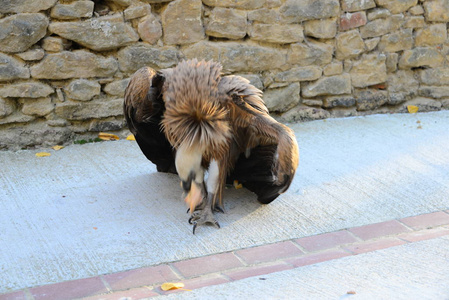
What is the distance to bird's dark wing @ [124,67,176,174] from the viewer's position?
3.39m

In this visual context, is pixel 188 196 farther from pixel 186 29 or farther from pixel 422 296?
pixel 186 29

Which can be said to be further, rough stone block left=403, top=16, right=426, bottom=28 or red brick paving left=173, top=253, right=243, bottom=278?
rough stone block left=403, top=16, right=426, bottom=28

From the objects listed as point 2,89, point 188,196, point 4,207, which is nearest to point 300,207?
point 188,196

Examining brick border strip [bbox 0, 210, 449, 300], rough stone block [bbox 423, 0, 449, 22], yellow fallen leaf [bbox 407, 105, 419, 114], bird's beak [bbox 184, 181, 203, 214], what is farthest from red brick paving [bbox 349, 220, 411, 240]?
rough stone block [bbox 423, 0, 449, 22]

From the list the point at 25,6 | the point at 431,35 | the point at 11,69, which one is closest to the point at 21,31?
the point at 25,6

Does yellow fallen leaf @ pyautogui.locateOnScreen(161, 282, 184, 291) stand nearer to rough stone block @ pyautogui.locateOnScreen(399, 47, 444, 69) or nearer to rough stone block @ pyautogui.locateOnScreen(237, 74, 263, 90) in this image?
rough stone block @ pyautogui.locateOnScreen(237, 74, 263, 90)

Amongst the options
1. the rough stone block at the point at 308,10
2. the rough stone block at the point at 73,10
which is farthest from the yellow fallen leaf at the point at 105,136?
the rough stone block at the point at 308,10

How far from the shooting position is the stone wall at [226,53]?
14.2 feet

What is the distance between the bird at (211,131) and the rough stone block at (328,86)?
1.86 meters

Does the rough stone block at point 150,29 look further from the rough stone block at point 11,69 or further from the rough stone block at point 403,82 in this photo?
the rough stone block at point 403,82

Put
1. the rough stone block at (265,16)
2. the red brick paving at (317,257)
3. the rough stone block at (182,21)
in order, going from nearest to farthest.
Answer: the red brick paving at (317,257) → the rough stone block at (182,21) → the rough stone block at (265,16)

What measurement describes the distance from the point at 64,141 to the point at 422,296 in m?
3.16

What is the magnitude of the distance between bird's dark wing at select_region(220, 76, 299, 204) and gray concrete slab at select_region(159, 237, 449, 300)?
23.4 inches

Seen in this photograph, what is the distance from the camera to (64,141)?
4.61 meters
